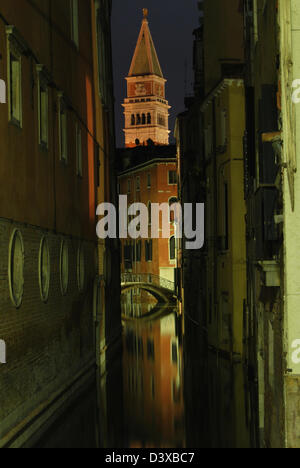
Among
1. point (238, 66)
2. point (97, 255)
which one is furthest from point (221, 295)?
point (238, 66)

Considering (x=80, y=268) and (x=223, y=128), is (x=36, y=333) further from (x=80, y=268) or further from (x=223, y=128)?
(x=223, y=128)

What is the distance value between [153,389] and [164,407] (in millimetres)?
2951

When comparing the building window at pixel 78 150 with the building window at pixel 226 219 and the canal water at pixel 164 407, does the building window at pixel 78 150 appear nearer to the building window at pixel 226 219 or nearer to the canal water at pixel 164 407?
the building window at pixel 226 219

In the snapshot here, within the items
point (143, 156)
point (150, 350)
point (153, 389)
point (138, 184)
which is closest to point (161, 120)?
point (143, 156)

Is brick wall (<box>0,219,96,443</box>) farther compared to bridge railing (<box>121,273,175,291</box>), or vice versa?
bridge railing (<box>121,273,175,291</box>)

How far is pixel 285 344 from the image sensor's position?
1213 centimetres

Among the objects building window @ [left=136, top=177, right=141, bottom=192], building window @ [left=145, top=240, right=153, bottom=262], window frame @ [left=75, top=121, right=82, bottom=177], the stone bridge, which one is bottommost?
the stone bridge

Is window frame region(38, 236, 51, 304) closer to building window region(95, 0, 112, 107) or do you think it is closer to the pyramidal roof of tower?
building window region(95, 0, 112, 107)

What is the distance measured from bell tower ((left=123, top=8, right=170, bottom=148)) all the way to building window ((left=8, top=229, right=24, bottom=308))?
15320 centimetres

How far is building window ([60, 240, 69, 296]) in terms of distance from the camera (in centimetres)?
2267

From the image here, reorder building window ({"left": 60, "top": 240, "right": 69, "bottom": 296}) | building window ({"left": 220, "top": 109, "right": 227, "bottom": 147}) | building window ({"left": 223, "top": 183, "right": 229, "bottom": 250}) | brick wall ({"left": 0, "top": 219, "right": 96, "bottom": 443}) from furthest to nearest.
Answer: building window ({"left": 220, "top": 109, "right": 227, "bottom": 147}) < building window ({"left": 223, "top": 183, "right": 229, "bottom": 250}) < building window ({"left": 60, "top": 240, "right": 69, "bottom": 296}) < brick wall ({"left": 0, "top": 219, "right": 96, "bottom": 443})

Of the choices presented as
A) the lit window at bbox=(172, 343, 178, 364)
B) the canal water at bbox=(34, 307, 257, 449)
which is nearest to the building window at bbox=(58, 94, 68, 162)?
the canal water at bbox=(34, 307, 257, 449)

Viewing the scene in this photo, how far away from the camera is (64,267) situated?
23.2 metres

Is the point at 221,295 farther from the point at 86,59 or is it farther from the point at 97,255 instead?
the point at 86,59
